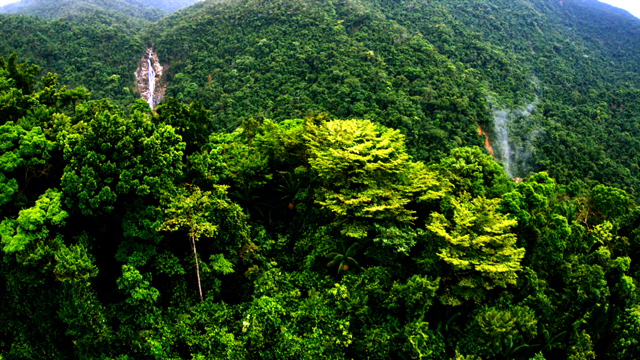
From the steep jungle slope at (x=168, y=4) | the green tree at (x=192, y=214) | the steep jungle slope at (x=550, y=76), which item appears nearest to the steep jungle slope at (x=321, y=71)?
the steep jungle slope at (x=550, y=76)

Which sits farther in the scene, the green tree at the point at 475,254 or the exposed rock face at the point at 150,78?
the exposed rock face at the point at 150,78

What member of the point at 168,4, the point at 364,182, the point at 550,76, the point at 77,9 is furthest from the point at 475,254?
the point at 168,4

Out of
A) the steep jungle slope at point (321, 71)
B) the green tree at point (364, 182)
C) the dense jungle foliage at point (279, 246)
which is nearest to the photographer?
the dense jungle foliage at point (279, 246)

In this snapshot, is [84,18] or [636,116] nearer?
[636,116]

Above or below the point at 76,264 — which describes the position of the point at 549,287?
below

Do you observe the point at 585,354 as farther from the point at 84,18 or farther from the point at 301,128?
the point at 84,18

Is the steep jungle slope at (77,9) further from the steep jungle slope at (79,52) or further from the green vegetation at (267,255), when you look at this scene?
the green vegetation at (267,255)

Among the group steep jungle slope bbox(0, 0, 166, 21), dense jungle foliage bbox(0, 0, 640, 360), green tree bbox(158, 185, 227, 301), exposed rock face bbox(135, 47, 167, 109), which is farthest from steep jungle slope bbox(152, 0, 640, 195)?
green tree bbox(158, 185, 227, 301)

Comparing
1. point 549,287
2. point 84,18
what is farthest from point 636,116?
point 84,18
